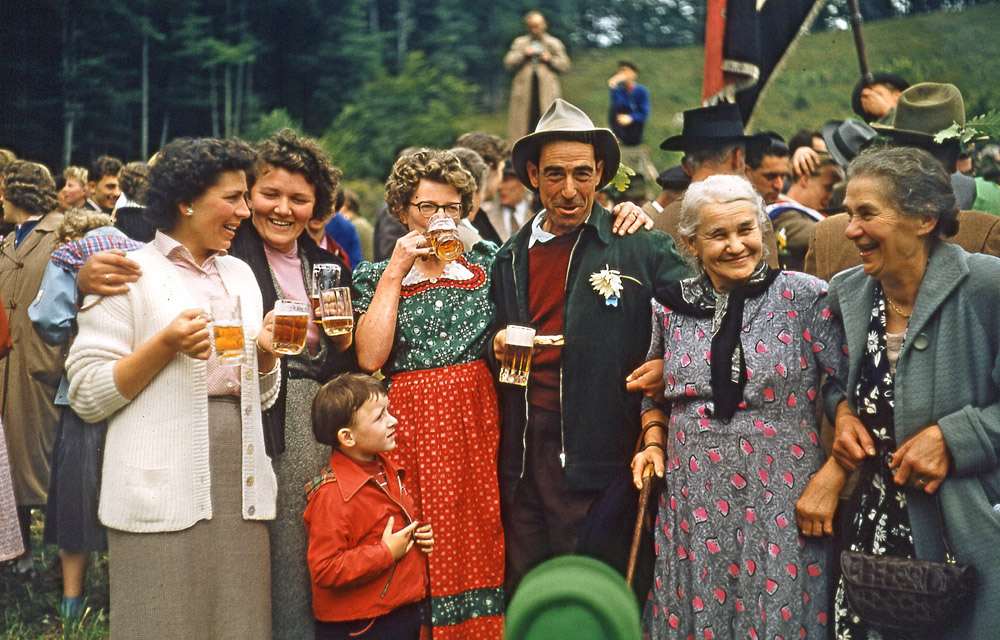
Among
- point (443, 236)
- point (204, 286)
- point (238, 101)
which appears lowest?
point (204, 286)

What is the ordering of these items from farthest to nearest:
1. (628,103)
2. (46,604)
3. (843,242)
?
(628,103), (46,604), (843,242)

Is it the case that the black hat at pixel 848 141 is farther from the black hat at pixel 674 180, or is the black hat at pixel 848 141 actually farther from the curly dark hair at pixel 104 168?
the curly dark hair at pixel 104 168

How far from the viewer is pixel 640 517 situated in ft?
10.1

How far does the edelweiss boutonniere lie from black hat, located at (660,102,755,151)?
5.64 ft

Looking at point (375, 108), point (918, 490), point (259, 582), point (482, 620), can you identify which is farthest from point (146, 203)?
point (375, 108)

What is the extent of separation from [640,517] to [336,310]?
1.42m

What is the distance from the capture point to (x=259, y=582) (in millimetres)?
2973

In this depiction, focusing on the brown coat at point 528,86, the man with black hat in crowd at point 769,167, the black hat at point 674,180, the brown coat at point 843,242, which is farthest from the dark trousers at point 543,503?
the brown coat at point 528,86

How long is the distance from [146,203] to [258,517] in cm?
117

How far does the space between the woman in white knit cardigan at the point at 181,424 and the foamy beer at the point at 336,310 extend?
1.03 ft

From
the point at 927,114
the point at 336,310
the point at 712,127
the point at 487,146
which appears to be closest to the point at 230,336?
the point at 336,310

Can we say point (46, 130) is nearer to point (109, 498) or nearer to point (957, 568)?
point (109, 498)

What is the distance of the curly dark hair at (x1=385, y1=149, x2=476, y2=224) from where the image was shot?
3541mm

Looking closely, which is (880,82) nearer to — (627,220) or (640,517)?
(627,220)
